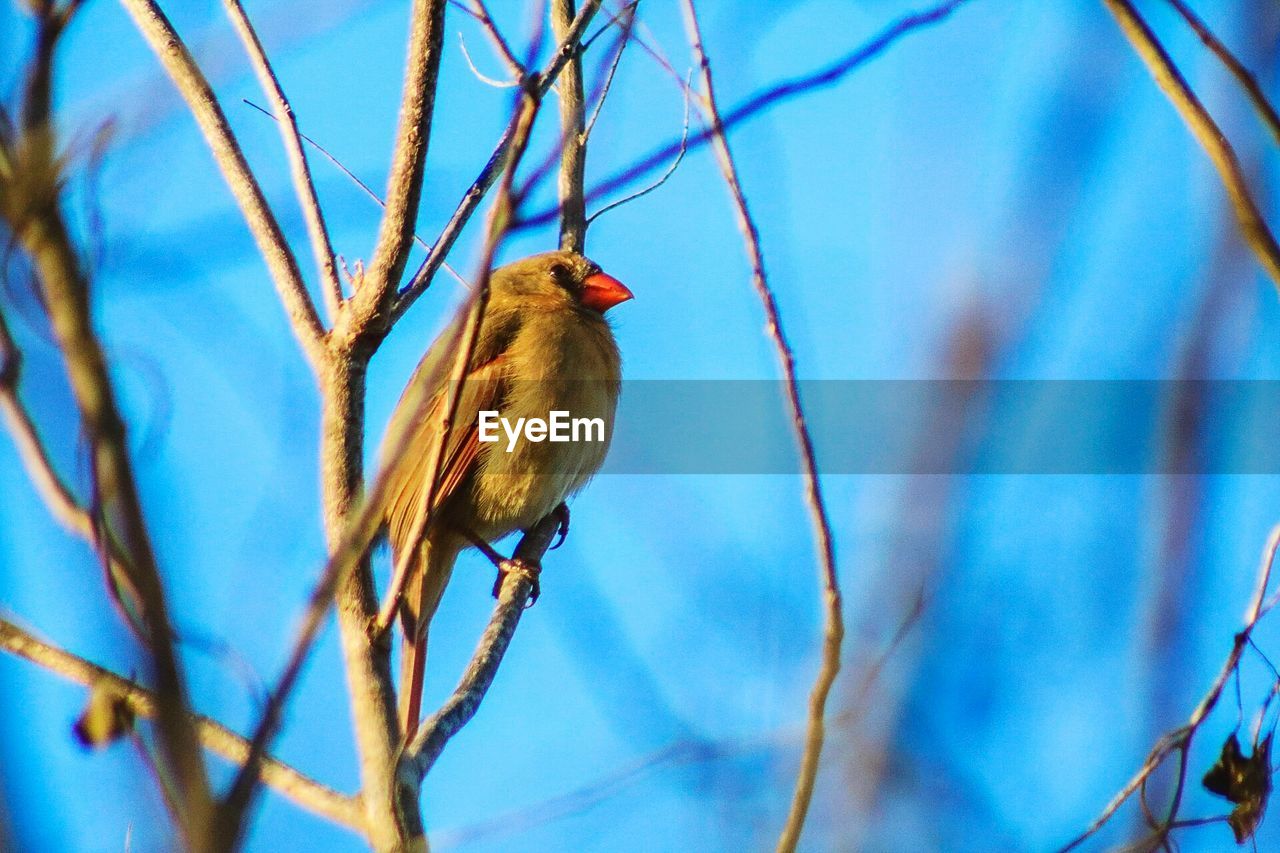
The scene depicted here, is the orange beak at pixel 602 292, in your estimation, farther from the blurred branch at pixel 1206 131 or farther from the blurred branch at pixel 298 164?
the blurred branch at pixel 1206 131

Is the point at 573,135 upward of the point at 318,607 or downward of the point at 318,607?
upward

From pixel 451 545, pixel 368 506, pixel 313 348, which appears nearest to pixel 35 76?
pixel 368 506

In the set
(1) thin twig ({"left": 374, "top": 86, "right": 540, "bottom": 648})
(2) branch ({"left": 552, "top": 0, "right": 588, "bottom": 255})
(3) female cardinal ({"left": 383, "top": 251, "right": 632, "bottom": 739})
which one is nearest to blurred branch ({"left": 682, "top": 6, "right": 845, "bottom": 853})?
(1) thin twig ({"left": 374, "top": 86, "right": 540, "bottom": 648})

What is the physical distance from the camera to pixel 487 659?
10.4 ft

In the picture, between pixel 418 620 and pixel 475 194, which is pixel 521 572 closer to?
pixel 418 620

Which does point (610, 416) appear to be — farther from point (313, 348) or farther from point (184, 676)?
point (184, 676)

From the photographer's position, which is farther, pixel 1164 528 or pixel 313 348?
pixel 313 348

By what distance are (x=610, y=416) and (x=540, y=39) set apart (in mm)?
3281

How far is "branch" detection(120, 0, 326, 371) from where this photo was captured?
10.0 ft

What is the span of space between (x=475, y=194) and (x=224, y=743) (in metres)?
1.11

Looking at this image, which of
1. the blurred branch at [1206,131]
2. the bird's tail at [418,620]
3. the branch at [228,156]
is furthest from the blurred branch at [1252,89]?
the bird's tail at [418,620]

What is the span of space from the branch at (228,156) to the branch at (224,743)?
83 cm

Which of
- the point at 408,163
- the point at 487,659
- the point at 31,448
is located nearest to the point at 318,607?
the point at 31,448

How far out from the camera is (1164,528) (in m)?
1.28
